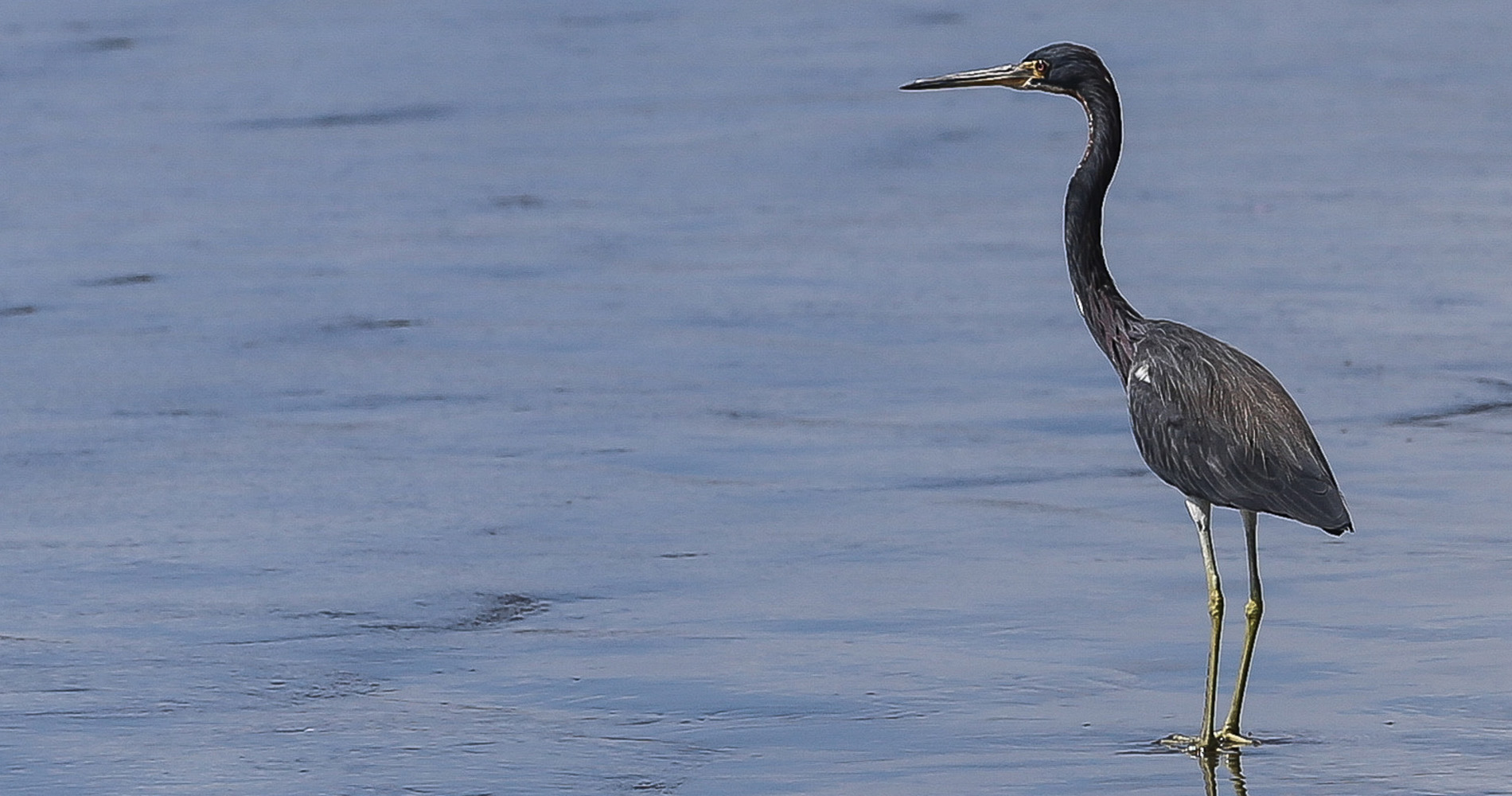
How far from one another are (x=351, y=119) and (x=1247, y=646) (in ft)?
36.7

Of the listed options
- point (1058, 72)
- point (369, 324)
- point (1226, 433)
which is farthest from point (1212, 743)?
point (369, 324)

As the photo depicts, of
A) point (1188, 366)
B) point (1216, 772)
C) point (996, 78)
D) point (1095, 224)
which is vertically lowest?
point (1216, 772)

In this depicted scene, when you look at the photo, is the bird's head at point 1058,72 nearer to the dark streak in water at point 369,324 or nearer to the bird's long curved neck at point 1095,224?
the bird's long curved neck at point 1095,224

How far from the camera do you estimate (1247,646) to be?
A: 6.05 meters

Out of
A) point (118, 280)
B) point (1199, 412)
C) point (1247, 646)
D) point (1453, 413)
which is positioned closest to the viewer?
point (1247, 646)

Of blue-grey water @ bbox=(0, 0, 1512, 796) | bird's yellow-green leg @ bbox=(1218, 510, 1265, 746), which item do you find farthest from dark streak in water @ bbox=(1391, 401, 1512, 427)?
bird's yellow-green leg @ bbox=(1218, 510, 1265, 746)

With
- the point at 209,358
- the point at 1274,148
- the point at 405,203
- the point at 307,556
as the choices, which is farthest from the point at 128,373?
the point at 1274,148

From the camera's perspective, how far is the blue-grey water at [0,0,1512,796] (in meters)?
6.01

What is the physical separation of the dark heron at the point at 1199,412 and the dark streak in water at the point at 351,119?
32.5ft

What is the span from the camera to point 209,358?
10.3 m

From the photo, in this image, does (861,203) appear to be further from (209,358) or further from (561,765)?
(561,765)

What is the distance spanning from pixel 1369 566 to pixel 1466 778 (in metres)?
1.86

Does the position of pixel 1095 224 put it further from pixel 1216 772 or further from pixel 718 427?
pixel 718 427

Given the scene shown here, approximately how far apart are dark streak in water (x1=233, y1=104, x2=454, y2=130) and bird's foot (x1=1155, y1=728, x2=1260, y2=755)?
11139mm
